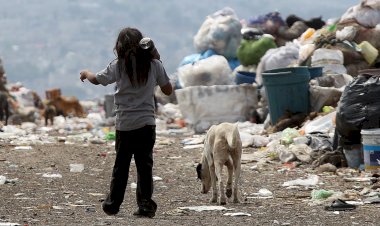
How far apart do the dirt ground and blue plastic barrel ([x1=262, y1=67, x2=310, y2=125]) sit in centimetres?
169

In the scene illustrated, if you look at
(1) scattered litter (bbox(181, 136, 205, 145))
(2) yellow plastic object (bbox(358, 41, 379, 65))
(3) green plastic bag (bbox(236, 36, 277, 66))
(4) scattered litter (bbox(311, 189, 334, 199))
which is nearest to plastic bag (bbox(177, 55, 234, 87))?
(3) green plastic bag (bbox(236, 36, 277, 66))

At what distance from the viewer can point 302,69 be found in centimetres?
1314

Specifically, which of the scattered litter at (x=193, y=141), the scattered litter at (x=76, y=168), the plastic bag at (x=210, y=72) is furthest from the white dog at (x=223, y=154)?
the plastic bag at (x=210, y=72)

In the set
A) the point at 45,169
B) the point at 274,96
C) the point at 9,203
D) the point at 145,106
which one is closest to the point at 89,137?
the point at 274,96

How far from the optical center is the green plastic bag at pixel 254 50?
1661 cm

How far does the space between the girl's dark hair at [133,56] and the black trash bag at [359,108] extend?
3.71 metres

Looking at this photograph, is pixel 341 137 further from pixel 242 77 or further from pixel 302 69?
pixel 242 77

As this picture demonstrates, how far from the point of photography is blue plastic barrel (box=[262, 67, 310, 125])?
1305 cm

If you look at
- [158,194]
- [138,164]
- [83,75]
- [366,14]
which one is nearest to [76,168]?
[158,194]

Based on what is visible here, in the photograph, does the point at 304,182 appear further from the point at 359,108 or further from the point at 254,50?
the point at 254,50

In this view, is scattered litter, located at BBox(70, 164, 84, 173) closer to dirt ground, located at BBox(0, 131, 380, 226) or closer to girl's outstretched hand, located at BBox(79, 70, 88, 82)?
dirt ground, located at BBox(0, 131, 380, 226)

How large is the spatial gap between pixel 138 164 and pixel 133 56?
2.42 feet

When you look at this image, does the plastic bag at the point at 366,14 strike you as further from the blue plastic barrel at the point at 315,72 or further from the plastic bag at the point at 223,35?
the plastic bag at the point at 223,35

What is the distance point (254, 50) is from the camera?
54.4 ft
